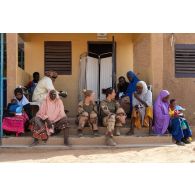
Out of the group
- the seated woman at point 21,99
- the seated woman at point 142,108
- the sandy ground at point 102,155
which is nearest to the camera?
the sandy ground at point 102,155

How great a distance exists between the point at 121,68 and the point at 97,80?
2.66 feet

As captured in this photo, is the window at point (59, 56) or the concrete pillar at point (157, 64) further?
the window at point (59, 56)

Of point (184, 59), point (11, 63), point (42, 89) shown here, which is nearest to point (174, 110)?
point (184, 59)

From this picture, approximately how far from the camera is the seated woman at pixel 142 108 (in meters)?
8.52

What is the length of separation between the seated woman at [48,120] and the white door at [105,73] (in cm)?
210

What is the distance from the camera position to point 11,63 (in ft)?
28.3

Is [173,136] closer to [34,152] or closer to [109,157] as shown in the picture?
[109,157]

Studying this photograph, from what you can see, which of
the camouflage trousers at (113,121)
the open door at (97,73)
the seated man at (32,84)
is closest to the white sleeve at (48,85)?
the seated man at (32,84)

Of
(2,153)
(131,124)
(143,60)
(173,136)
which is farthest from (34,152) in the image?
Answer: (143,60)

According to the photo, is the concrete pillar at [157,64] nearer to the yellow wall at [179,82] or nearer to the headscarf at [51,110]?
the yellow wall at [179,82]

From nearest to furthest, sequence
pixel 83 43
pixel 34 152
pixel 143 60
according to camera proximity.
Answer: pixel 34 152 → pixel 143 60 → pixel 83 43

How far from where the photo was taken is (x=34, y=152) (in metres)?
7.80

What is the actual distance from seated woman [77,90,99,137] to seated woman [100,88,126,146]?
207 millimetres

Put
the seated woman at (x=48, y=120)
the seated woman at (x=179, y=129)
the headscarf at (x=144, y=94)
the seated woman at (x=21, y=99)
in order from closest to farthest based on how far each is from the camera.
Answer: the seated woman at (x=48, y=120), the seated woman at (x=21, y=99), the seated woman at (x=179, y=129), the headscarf at (x=144, y=94)
